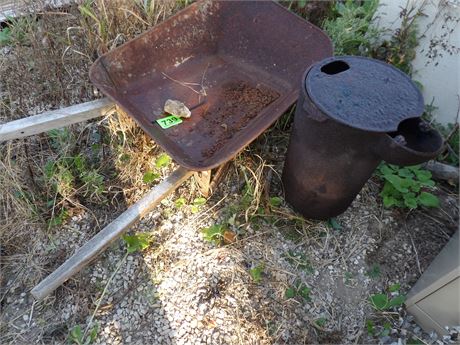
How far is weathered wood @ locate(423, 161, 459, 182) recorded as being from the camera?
2.30 metres

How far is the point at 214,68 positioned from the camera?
2.54m

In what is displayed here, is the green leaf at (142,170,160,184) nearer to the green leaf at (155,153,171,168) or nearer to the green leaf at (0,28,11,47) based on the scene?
the green leaf at (155,153,171,168)

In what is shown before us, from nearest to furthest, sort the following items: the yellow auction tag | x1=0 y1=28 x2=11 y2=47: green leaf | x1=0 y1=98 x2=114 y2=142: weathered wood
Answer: x1=0 y1=98 x2=114 y2=142: weathered wood < the yellow auction tag < x1=0 y1=28 x2=11 y2=47: green leaf

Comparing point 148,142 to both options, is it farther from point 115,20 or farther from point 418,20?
point 418,20

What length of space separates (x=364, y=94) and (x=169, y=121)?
114cm

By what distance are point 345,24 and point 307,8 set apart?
529 millimetres

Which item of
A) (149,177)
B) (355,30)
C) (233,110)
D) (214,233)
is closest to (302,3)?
(355,30)

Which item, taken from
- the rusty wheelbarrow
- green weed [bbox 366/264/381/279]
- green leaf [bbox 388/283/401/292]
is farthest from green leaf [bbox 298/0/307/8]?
green leaf [bbox 388/283/401/292]

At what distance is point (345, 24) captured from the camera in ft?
7.95

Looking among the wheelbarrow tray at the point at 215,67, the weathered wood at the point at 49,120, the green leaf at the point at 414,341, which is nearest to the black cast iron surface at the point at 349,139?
the wheelbarrow tray at the point at 215,67

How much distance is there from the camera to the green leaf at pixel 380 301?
1828mm

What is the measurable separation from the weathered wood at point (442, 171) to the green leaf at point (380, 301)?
0.97 meters

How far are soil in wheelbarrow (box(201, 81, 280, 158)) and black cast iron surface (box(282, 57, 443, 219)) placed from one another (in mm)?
450

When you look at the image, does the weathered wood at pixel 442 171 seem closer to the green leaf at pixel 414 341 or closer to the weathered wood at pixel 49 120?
the green leaf at pixel 414 341
